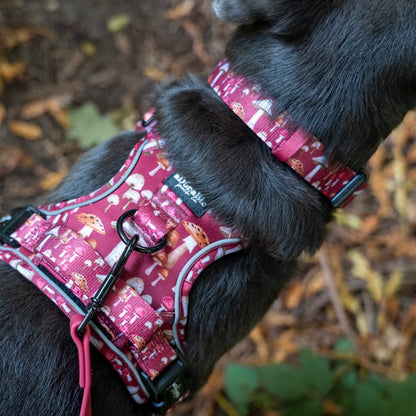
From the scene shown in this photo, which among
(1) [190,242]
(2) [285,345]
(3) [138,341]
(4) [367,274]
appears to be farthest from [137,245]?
(4) [367,274]

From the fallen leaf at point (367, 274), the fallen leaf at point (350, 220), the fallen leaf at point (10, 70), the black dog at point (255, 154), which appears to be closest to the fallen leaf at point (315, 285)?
the fallen leaf at point (367, 274)

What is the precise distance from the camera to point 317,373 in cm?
218

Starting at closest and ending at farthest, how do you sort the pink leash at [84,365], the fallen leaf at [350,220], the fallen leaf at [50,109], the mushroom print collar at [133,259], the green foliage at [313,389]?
the pink leash at [84,365] < the mushroom print collar at [133,259] < the green foliage at [313,389] < the fallen leaf at [350,220] < the fallen leaf at [50,109]

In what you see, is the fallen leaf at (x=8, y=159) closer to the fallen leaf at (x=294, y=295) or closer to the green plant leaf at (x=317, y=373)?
the fallen leaf at (x=294, y=295)

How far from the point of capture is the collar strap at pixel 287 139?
4.34 ft

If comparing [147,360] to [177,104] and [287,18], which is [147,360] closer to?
[177,104]

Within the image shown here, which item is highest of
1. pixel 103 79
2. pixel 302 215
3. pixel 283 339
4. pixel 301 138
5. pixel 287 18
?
pixel 103 79

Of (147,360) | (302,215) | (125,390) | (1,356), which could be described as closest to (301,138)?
(302,215)

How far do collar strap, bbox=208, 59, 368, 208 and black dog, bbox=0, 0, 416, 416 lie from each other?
29 millimetres

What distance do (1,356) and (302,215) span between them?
3.06 feet

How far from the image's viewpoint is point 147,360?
4.36 feet

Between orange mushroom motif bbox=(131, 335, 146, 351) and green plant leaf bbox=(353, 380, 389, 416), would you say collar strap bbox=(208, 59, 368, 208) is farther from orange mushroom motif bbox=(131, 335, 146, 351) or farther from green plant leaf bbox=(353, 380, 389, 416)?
green plant leaf bbox=(353, 380, 389, 416)

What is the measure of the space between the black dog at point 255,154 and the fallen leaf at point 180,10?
1.95 meters

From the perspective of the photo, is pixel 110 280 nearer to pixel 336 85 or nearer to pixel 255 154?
pixel 255 154
